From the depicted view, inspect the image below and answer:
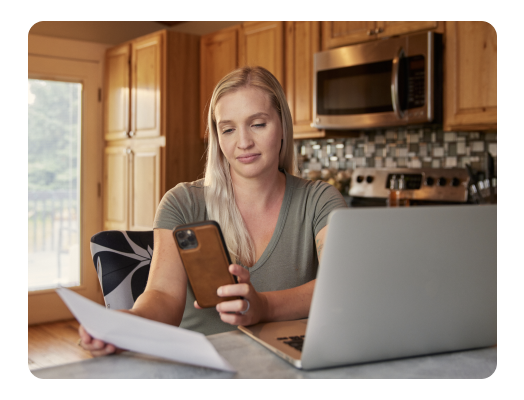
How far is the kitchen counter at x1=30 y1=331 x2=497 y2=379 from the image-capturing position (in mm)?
729

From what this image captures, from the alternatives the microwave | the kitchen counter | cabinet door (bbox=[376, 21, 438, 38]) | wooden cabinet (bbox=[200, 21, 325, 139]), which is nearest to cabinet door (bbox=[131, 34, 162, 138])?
wooden cabinet (bbox=[200, 21, 325, 139])

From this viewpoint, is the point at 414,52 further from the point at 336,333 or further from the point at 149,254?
the point at 336,333

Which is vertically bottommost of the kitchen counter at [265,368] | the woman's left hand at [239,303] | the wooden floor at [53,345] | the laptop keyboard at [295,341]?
the wooden floor at [53,345]

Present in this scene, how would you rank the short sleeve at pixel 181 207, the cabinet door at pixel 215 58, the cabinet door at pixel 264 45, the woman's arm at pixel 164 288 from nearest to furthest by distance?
the woman's arm at pixel 164 288 → the short sleeve at pixel 181 207 → the cabinet door at pixel 264 45 → the cabinet door at pixel 215 58

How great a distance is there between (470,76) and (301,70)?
3.55 feet

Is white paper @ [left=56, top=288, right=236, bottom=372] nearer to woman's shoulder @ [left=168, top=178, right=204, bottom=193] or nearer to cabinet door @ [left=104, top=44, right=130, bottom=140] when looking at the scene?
woman's shoulder @ [left=168, top=178, right=204, bottom=193]

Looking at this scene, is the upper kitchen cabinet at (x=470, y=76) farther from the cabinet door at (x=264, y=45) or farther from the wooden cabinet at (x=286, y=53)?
the cabinet door at (x=264, y=45)

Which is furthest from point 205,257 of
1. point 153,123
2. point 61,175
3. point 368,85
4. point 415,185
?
point 61,175

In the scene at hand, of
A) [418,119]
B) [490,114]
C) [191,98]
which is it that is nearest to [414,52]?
[418,119]

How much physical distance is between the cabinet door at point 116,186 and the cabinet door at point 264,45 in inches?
48.7

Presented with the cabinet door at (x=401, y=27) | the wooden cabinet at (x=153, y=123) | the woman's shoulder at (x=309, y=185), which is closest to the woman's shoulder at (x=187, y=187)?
the woman's shoulder at (x=309, y=185)

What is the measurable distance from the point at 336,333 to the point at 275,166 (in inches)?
30.8

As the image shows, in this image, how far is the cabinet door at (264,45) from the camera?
3.34 metres

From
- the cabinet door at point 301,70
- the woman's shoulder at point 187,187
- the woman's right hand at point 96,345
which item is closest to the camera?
the woman's right hand at point 96,345
